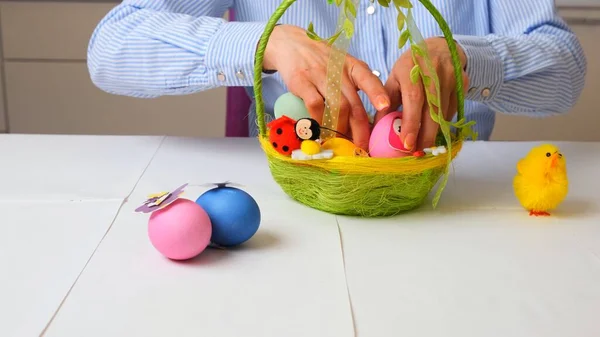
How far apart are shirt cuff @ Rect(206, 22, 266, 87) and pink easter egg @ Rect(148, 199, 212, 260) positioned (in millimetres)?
351

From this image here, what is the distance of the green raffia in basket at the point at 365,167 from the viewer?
75cm

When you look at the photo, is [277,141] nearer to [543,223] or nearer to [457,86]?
[457,86]

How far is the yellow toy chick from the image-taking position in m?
0.82

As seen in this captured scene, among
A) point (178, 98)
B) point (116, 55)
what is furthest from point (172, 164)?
point (178, 98)

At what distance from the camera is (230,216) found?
28.0 inches

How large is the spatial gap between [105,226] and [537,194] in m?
0.49

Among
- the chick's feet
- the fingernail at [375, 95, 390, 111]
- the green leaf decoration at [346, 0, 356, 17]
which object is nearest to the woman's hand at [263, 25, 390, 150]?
the fingernail at [375, 95, 390, 111]

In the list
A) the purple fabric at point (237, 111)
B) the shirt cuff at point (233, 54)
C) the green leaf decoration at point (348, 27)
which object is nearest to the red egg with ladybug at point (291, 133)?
the green leaf decoration at point (348, 27)

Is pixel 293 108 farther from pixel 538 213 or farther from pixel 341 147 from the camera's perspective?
pixel 538 213

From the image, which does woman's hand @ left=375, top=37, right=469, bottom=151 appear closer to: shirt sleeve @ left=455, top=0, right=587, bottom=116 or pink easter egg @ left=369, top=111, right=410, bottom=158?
pink easter egg @ left=369, top=111, right=410, bottom=158

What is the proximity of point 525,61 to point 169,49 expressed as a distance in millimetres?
546

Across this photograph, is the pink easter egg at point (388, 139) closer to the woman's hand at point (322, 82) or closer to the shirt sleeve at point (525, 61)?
the woman's hand at point (322, 82)

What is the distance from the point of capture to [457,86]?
0.83 metres

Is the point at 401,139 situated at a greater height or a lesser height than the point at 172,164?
greater
